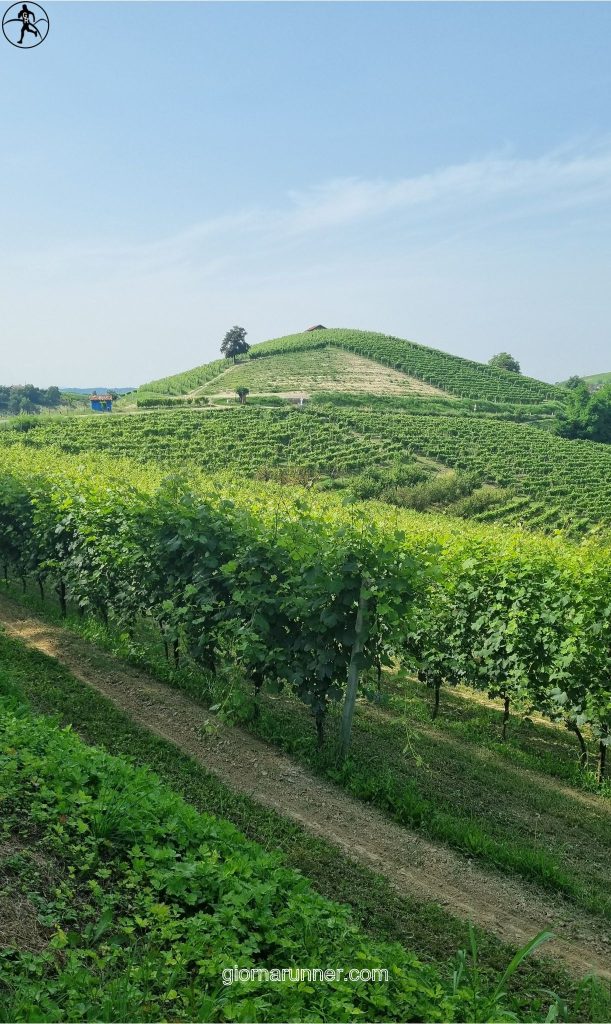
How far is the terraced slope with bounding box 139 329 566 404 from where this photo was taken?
98812 millimetres

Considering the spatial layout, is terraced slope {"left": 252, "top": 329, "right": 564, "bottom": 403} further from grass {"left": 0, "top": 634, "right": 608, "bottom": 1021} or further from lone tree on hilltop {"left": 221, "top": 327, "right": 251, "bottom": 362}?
grass {"left": 0, "top": 634, "right": 608, "bottom": 1021}

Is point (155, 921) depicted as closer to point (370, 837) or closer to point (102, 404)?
point (370, 837)

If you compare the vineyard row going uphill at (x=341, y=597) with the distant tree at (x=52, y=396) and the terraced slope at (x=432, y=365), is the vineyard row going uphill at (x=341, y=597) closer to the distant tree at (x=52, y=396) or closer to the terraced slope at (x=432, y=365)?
the terraced slope at (x=432, y=365)

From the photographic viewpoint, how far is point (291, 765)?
7.87 meters

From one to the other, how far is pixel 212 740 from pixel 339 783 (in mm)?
1636

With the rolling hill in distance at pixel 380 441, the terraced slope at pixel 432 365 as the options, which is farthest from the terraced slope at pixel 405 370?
the rolling hill in distance at pixel 380 441

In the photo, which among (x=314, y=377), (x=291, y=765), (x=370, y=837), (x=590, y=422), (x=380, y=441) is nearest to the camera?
(x=370, y=837)

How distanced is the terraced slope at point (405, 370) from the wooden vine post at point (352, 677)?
8186 cm

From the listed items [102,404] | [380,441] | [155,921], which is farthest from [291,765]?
[102,404]

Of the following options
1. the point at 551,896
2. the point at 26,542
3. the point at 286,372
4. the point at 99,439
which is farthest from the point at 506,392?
the point at 551,896

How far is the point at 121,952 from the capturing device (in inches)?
139

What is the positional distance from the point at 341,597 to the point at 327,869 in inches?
116

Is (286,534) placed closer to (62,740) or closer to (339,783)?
(339,783)

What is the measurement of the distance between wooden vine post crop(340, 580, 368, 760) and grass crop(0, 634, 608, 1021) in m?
1.60
